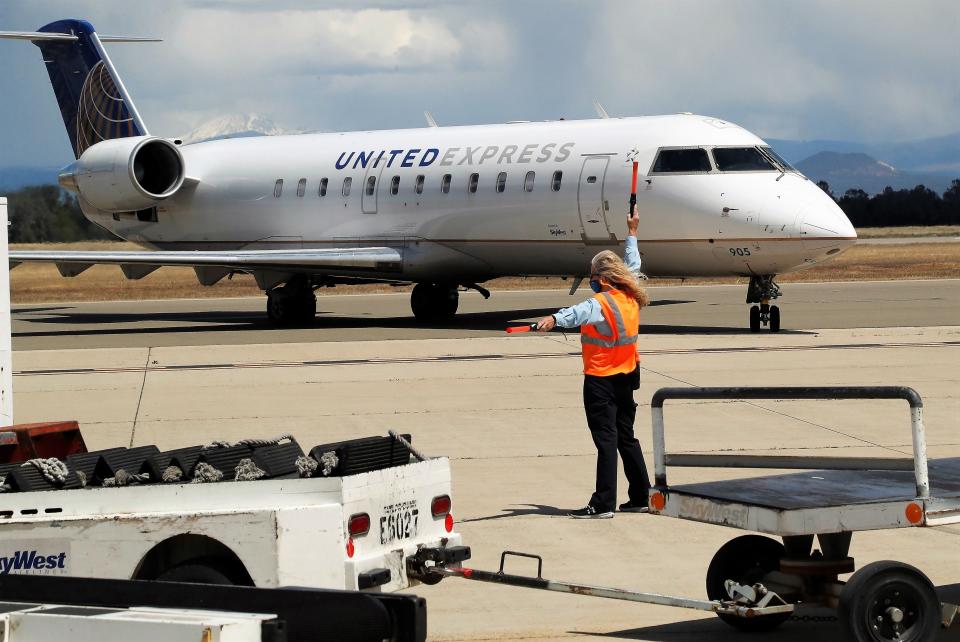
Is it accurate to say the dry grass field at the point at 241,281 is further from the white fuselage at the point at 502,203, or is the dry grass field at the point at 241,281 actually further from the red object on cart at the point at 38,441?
the red object on cart at the point at 38,441

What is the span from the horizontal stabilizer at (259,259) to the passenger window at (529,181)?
3078 millimetres

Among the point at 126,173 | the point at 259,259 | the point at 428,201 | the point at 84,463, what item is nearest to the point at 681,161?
the point at 428,201

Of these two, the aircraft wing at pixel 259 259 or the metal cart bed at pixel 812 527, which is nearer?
the metal cart bed at pixel 812 527

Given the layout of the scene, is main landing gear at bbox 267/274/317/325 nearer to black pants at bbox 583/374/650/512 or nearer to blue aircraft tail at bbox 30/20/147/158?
blue aircraft tail at bbox 30/20/147/158

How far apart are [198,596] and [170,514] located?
859 mm

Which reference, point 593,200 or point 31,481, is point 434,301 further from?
point 31,481

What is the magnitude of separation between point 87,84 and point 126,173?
4.25 meters

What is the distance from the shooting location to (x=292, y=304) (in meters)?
27.4

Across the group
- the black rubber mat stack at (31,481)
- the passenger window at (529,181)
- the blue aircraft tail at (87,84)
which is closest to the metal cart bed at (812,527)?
the black rubber mat stack at (31,481)

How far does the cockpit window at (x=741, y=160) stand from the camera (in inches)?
888

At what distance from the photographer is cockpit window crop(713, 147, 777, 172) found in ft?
74.0

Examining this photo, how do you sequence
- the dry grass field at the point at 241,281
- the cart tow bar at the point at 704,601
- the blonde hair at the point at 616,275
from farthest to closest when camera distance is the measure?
the dry grass field at the point at 241,281 < the blonde hair at the point at 616,275 < the cart tow bar at the point at 704,601

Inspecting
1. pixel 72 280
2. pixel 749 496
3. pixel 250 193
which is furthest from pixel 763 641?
pixel 72 280

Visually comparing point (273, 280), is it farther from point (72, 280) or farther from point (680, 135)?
point (72, 280)
